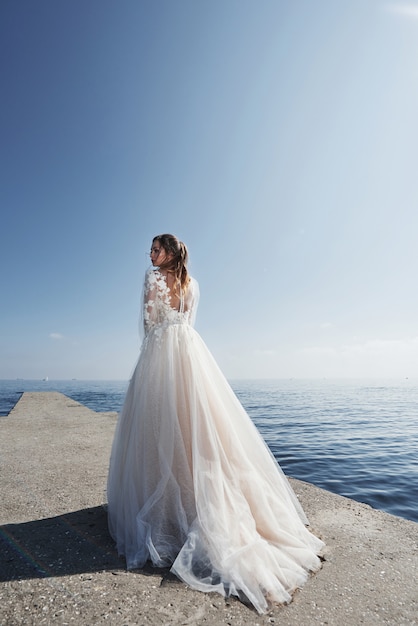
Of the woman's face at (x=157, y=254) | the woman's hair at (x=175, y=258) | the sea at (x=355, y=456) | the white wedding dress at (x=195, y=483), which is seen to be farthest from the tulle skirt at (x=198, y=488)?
the sea at (x=355, y=456)

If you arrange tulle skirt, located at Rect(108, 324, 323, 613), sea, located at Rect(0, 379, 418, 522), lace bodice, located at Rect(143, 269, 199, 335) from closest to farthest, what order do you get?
tulle skirt, located at Rect(108, 324, 323, 613)
lace bodice, located at Rect(143, 269, 199, 335)
sea, located at Rect(0, 379, 418, 522)

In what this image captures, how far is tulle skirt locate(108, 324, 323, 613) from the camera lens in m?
2.38

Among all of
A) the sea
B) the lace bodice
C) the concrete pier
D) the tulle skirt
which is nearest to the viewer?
the concrete pier

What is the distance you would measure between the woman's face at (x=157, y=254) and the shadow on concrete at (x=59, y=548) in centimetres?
266

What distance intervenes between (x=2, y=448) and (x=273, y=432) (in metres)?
9.06

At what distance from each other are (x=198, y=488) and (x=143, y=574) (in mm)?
Result: 677

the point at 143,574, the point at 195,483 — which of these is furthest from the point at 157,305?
the point at 143,574

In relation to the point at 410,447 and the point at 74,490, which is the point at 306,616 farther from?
the point at 410,447

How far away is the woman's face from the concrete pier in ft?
8.76

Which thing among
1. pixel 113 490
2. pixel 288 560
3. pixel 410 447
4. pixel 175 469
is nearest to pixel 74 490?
pixel 113 490

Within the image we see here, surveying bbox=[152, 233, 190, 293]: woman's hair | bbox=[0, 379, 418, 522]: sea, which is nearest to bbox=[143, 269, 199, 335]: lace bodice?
bbox=[152, 233, 190, 293]: woman's hair

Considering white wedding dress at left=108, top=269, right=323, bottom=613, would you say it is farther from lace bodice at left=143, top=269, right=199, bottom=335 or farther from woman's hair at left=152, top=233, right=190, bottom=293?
woman's hair at left=152, top=233, right=190, bottom=293

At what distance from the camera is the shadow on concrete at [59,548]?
2455 millimetres

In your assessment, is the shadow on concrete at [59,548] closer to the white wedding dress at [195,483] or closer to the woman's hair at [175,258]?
the white wedding dress at [195,483]
